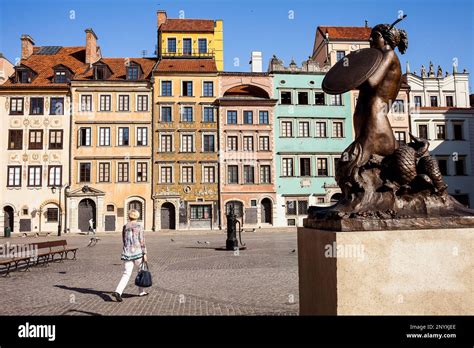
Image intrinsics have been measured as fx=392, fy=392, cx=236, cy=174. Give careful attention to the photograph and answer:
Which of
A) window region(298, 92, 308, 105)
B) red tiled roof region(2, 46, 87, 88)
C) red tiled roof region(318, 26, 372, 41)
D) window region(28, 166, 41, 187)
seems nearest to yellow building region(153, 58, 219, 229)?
window region(298, 92, 308, 105)

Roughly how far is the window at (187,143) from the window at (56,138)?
10.7 meters

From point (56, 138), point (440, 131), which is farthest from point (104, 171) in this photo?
A: point (440, 131)

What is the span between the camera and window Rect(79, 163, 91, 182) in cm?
3428

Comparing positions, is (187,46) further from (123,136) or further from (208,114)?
(123,136)

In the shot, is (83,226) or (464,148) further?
(464,148)

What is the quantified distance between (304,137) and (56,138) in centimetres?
2228

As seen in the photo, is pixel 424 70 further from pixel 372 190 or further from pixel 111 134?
pixel 372 190

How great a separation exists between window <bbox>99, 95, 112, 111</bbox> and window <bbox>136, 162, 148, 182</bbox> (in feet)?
19.2

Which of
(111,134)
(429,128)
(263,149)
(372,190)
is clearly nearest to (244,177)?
(263,149)

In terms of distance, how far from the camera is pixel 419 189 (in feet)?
13.7

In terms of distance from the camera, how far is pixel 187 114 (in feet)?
A: 117

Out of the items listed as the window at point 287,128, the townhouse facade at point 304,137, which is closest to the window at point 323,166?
the townhouse facade at point 304,137

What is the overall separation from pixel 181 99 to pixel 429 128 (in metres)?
23.7
